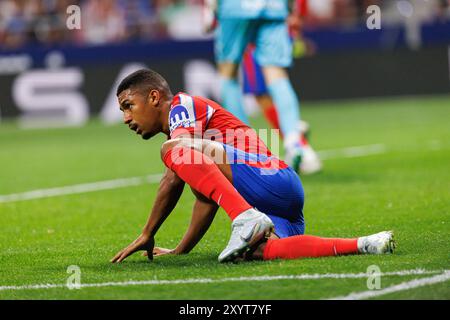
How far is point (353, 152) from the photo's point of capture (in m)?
12.4

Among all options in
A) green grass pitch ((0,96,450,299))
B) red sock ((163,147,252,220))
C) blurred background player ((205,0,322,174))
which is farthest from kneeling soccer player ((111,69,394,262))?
blurred background player ((205,0,322,174))

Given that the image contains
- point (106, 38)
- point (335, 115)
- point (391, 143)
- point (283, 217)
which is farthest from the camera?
point (106, 38)

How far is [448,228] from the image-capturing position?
6.49 metres

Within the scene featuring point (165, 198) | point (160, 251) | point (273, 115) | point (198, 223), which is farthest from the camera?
point (273, 115)

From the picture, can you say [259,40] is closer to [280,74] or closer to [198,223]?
[280,74]

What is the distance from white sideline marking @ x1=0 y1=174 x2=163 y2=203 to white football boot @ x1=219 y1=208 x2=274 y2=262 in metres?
4.48

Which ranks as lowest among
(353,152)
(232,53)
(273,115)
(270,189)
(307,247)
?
(353,152)

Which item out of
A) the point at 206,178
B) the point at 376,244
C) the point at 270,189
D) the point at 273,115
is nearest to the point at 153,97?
the point at 206,178

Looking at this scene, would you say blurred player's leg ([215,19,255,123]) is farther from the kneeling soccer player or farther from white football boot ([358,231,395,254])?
white football boot ([358,231,395,254])

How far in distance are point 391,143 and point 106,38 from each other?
946cm

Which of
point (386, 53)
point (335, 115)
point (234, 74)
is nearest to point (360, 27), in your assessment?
point (386, 53)

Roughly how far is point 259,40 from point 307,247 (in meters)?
5.04

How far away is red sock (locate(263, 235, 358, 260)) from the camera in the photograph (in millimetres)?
5449

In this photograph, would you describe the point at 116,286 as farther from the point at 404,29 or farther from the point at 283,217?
the point at 404,29
